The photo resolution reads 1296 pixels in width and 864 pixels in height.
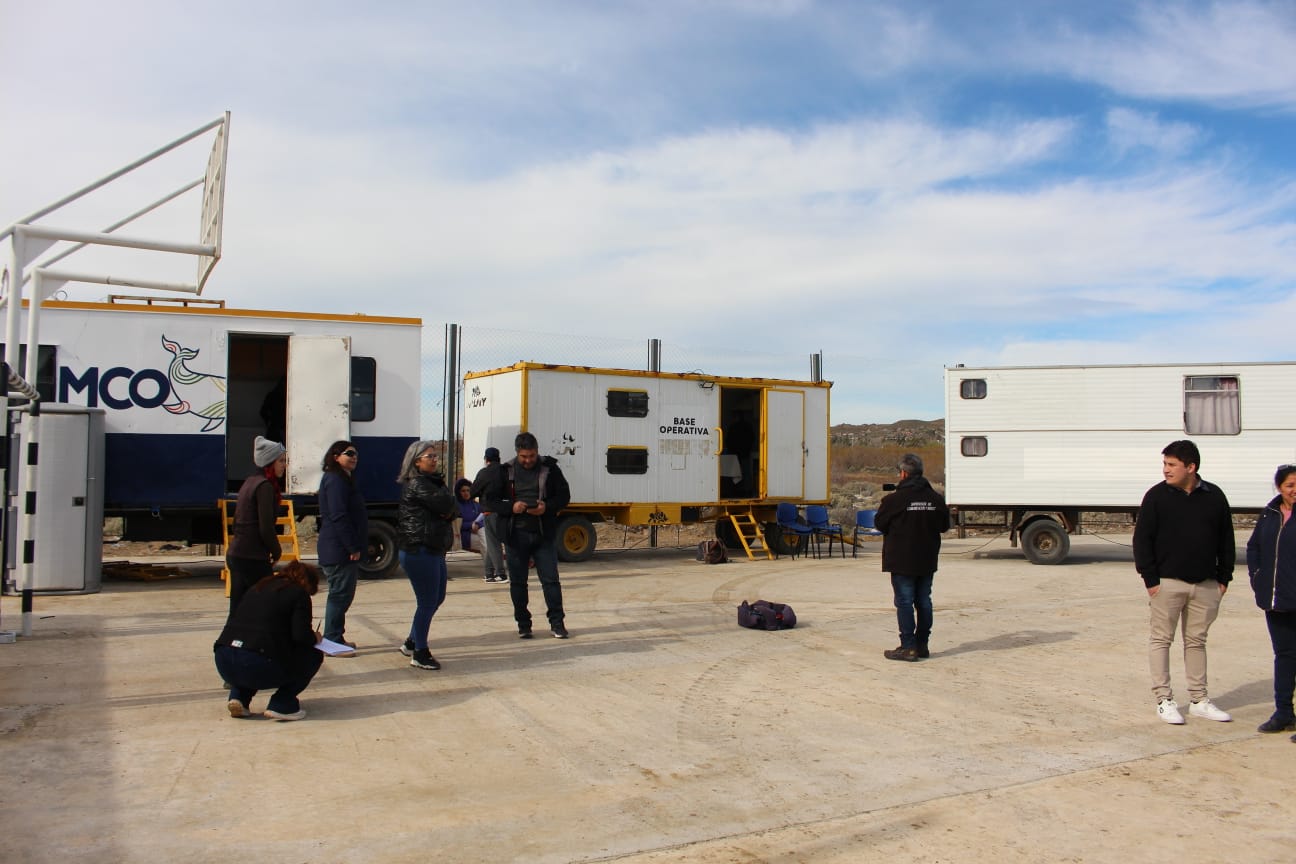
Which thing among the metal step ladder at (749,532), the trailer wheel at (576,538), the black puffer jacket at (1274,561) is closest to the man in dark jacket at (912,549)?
the black puffer jacket at (1274,561)

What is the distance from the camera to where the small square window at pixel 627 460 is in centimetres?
1498

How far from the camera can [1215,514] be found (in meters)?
5.95

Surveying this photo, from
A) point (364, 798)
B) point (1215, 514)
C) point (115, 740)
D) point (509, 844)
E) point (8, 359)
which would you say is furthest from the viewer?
point (8, 359)

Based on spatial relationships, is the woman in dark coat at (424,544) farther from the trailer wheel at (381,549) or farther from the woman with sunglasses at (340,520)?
the trailer wheel at (381,549)

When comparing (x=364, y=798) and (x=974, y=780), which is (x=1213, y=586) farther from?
(x=364, y=798)

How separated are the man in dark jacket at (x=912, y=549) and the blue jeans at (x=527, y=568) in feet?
8.62

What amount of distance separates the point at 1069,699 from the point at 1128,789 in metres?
1.84

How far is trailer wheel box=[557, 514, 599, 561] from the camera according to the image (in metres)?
14.8

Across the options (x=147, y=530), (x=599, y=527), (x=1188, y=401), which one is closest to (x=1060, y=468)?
(x=1188, y=401)

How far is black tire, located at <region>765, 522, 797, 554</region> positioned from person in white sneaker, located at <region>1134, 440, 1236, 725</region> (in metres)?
10.4

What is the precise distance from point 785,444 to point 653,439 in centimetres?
240

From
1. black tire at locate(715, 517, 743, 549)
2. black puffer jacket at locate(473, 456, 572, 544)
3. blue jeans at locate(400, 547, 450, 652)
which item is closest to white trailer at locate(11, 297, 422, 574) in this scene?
black puffer jacket at locate(473, 456, 572, 544)

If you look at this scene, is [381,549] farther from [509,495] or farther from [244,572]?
[244,572]

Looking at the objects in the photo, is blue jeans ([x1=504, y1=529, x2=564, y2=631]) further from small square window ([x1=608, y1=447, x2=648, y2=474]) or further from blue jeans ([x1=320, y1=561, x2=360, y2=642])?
small square window ([x1=608, y1=447, x2=648, y2=474])
